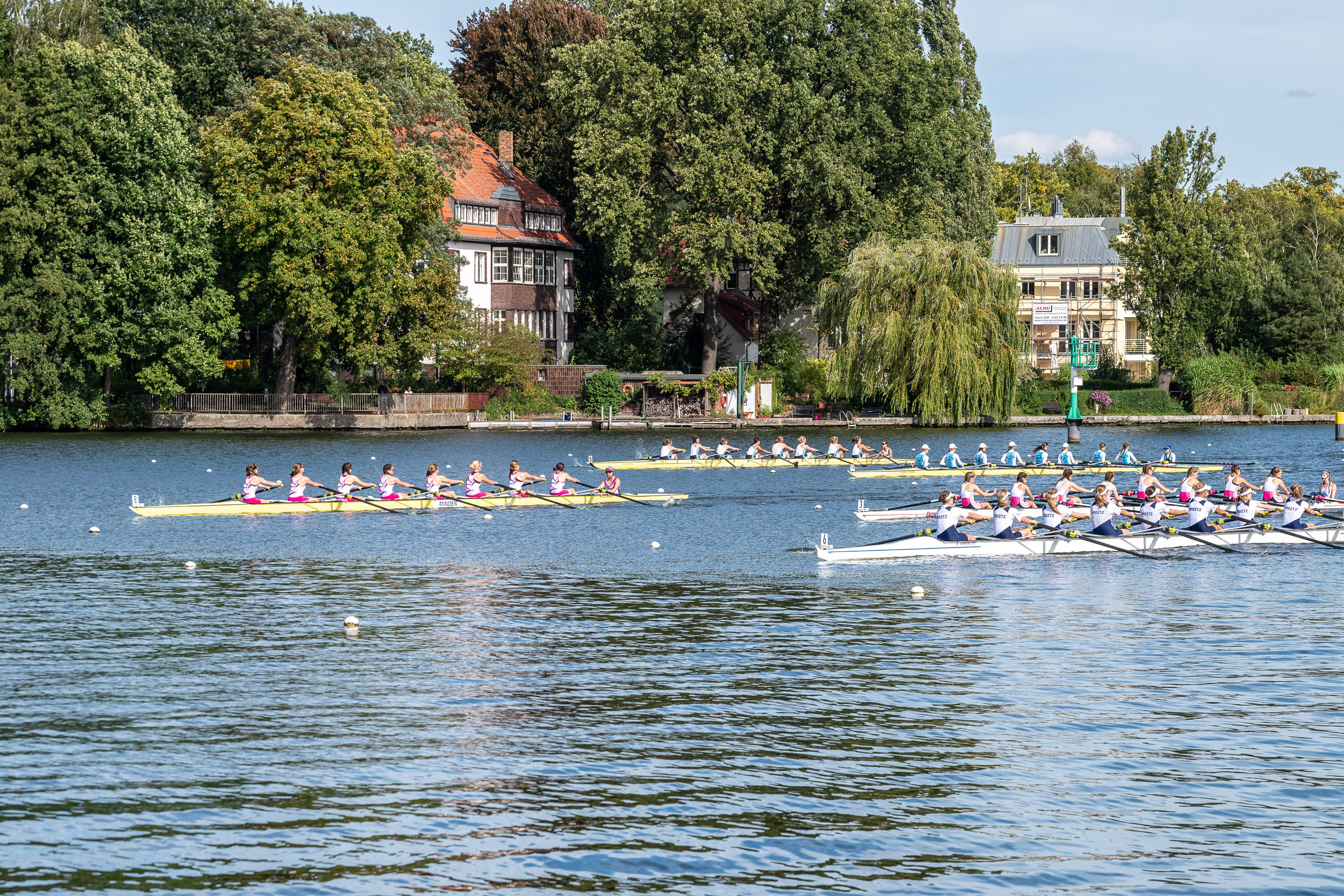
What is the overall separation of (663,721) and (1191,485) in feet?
69.2

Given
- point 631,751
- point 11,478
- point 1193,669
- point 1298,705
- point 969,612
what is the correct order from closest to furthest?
point 631,751, point 1298,705, point 1193,669, point 969,612, point 11,478

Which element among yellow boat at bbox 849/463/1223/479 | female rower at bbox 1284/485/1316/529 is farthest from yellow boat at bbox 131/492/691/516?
female rower at bbox 1284/485/1316/529

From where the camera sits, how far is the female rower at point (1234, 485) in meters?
33.8

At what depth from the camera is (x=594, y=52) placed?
243ft

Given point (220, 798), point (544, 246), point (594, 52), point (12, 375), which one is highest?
point (594, 52)

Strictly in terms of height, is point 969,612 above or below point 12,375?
below

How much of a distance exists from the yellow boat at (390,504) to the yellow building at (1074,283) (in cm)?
6510

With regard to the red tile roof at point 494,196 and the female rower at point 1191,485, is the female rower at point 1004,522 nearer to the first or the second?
the female rower at point 1191,485

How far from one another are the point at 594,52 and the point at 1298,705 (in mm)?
63623

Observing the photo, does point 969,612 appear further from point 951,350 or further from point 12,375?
point 12,375

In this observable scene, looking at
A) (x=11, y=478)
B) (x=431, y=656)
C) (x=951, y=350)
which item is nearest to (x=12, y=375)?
(x=11, y=478)

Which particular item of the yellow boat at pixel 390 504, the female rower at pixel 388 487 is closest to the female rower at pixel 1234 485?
the yellow boat at pixel 390 504

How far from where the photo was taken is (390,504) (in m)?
35.8

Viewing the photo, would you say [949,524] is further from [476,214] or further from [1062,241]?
[1062,241]
